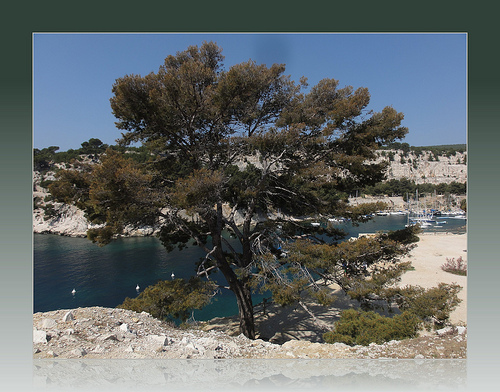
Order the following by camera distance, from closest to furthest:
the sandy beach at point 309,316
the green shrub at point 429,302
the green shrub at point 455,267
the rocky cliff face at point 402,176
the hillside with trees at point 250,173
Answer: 1. the green shrub at point 429,302
2. the hillside with trees at point 250,173
3. the sandy beach at point 309,316
4. the green shrub at point 455,267
5. the rocky cliff face at point 402,176

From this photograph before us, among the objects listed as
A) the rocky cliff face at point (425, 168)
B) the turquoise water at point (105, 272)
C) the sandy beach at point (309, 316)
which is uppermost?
the rocky cliff face at point (425, 168)

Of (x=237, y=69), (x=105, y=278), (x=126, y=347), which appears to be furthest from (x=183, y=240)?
(x=105, y=278)

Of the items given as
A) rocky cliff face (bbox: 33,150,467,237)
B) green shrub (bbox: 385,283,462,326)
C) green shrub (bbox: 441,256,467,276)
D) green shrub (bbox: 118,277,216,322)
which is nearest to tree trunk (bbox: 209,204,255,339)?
green shrub (bbox: 118,277,216,322)

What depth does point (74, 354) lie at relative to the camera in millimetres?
3500

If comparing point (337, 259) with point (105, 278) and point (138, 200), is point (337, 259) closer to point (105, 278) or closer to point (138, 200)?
point (138, 200)

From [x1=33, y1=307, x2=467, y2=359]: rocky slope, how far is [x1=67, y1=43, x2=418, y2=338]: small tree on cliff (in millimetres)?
1060

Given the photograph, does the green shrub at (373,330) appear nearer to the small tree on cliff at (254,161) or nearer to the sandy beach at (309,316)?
the small tree on cliff at (254,161)

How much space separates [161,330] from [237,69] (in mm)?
4455

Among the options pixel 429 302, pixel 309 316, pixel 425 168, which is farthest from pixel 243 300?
pixel 425 168

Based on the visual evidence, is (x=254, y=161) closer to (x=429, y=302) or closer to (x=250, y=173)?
(x=250, y=173)

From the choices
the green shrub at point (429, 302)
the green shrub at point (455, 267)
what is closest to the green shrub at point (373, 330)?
the green shrub at point (429, 302)

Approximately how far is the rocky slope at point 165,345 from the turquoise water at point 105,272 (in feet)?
12.4

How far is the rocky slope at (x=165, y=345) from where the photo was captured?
143 inches

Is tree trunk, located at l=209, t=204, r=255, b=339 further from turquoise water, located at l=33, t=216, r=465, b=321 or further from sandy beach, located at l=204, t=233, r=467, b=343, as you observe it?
turquoise water, located at l=33, t=216, r=465, b=321
